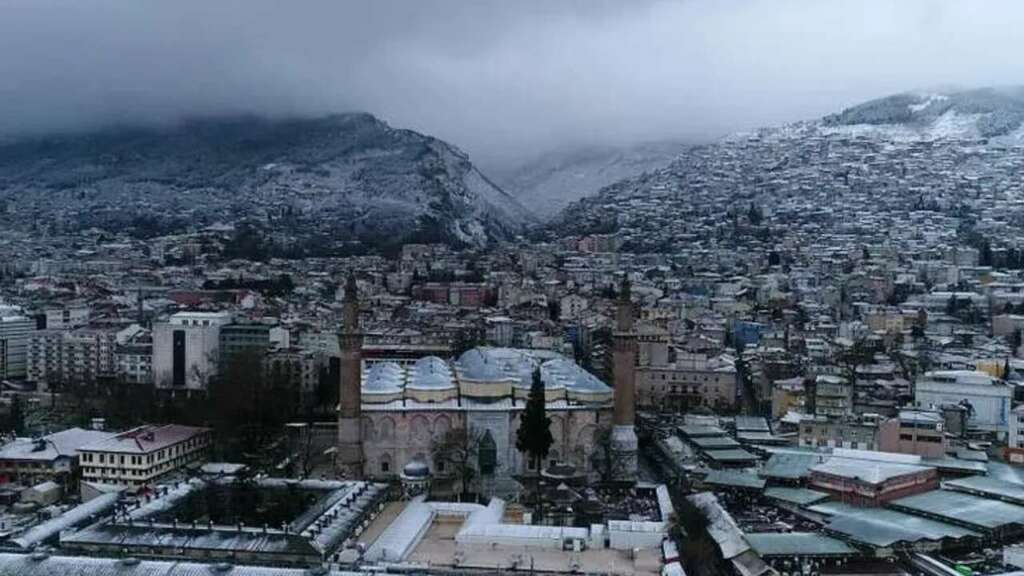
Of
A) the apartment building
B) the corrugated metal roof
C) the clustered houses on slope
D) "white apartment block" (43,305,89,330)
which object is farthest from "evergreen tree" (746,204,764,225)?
the corrugated metal roof

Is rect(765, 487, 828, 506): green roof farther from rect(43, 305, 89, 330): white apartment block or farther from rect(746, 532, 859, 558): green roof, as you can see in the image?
rect(43, 305, 89, 330): white apartment block

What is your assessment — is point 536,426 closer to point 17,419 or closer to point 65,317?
point 17,419

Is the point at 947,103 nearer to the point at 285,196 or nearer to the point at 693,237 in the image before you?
the point at 693,237

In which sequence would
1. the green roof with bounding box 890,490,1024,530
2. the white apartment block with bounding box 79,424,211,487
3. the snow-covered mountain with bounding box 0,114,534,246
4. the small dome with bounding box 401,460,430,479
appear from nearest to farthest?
1. the green roof with bounding box 890,490,1024,530
2. the small dome with bounding box 401,460,430,479
3. the white apartment block with bounding box 79,424,211,487
4. the snow-covered mountain with bounding box 0,114,534,246

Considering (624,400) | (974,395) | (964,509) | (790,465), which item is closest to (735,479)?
(790,465)

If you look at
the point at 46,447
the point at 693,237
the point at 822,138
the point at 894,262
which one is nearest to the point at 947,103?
the point at 822,138

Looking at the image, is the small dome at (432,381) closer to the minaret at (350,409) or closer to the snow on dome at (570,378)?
the minaret at (350,409)

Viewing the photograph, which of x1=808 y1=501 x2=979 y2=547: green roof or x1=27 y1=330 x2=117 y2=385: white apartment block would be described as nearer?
x1=808 y1=501 x2=979 y2=547: green roof
